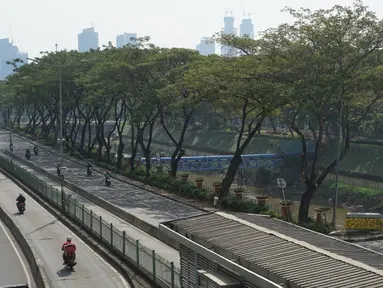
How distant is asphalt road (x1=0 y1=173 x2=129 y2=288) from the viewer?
22438mm

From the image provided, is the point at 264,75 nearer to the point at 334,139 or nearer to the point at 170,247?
the point at 170,247

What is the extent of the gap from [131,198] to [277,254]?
2975cm

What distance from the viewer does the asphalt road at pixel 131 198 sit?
119 ft

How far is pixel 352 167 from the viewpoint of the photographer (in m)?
73.4

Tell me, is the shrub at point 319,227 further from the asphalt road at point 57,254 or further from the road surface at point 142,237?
the asphalt road at point 57,254

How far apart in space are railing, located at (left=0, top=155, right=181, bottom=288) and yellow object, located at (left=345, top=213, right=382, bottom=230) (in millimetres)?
11099

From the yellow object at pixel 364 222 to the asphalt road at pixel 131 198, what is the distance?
972 centimetres

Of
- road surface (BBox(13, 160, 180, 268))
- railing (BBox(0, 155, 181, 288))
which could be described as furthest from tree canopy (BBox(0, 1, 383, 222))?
railing (BBox(0, 155, 181, 288))

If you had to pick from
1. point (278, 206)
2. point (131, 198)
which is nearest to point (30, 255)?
point (131, 198)

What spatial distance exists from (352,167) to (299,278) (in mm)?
63336

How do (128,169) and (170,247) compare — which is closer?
(170,247)

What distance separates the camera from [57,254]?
26750 millimetres

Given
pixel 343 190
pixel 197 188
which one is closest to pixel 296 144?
pixel 343 190

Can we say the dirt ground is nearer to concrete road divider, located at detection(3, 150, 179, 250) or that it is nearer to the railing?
concrete road divider, located at detection(3, 150, 179, 250)
